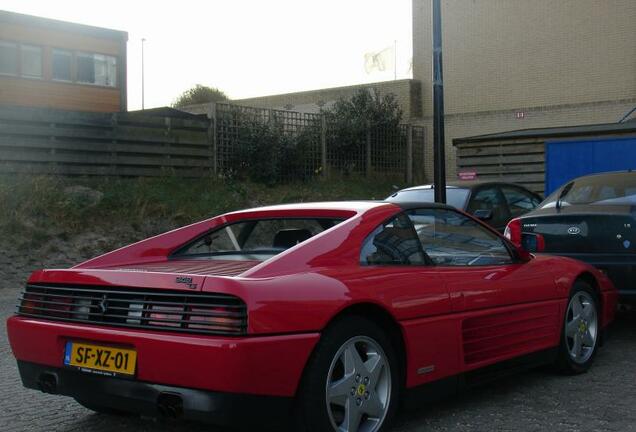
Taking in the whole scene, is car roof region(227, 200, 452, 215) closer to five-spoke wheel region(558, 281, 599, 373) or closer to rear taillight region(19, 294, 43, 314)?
five-spoke wheel region(558, 281, 599, 373)

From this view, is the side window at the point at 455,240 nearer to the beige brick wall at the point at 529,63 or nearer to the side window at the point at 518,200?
the side window at the point at 518,200

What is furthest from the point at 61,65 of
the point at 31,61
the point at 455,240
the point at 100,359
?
the point at 100,359

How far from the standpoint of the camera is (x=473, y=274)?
4.65m

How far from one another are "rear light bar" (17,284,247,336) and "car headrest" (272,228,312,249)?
113cm

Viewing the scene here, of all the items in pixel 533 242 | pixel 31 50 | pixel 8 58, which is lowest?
pixel 533 242

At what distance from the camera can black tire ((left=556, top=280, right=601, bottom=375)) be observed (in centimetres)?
539

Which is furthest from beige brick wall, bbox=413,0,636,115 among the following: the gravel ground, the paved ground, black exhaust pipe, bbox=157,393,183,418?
black exhaust pipe, bbox=157,393,183,418

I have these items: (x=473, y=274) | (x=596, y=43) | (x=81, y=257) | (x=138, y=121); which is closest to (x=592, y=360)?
(x=473, y=274)

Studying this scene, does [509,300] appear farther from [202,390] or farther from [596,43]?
[596,43]

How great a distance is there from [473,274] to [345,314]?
121 centimetres

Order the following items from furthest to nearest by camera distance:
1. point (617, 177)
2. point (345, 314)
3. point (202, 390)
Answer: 1. point (617, 177)
2. point (345, 314)
3. point (202, 390)

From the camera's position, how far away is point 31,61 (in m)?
24.2

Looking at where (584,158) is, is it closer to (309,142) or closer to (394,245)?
(309,142)

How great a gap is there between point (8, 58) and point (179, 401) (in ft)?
74.6
